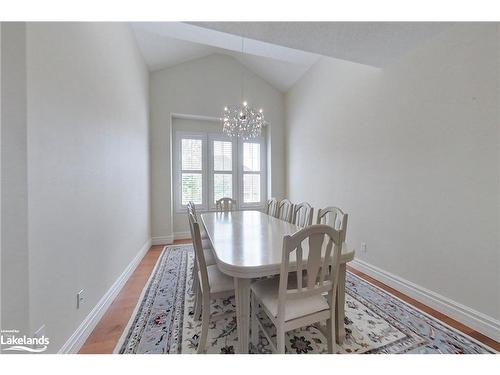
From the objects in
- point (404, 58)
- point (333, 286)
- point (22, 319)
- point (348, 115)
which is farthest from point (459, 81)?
point (22, 319)

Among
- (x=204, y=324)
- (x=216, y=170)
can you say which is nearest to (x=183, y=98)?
(x=216, y=170)

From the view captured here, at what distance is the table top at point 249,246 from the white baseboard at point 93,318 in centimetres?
112

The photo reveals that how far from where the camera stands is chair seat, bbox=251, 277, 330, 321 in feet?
3.90

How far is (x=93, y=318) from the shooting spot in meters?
1.64

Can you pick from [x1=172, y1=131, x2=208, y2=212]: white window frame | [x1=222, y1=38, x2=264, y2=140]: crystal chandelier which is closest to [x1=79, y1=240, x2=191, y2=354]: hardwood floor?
[x1=172, y1=131, x2=208, y2=212]: white window frame

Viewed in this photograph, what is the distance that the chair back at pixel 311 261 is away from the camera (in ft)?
3.49

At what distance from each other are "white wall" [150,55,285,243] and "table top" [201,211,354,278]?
2.12 m

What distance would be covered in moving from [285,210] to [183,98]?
3.16 m

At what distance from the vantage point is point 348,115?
2.94 metres

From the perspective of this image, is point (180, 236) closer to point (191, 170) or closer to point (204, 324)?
point (191, 170)

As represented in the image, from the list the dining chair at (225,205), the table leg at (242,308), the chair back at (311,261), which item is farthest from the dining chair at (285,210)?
the table leg at (242,308)

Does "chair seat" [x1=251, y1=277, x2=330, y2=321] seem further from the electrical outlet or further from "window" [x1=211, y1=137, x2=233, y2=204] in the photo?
"window" [x1=211, y1=137, x2=233, y2=204]

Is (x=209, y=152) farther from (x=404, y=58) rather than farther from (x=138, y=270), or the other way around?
(x=404, y=58)
